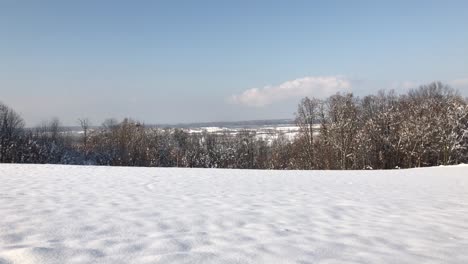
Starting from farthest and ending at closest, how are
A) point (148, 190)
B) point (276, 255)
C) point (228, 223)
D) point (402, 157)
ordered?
point (402, 157), point (148, 190), point (228, 223), point (276, 255)

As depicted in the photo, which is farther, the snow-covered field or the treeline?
the treeline

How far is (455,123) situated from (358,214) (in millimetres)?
37451

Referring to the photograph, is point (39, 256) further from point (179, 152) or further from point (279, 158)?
point (179, 152)

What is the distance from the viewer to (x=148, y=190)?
31.3 feet

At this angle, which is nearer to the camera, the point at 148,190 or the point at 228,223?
the point at 228,223

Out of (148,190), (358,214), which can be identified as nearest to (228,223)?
(358,214)

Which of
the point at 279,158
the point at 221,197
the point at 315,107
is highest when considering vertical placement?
the point at 315,107

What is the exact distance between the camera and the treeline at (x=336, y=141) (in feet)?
130

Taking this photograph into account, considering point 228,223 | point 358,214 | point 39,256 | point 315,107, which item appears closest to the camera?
point 39,256

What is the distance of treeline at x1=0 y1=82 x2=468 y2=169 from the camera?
130ft

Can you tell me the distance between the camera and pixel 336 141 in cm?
4203

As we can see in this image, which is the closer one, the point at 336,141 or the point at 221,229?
the point at 221,229

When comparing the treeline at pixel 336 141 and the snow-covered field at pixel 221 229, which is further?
the treeline at pixel 336 141

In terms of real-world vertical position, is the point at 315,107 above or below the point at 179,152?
above
